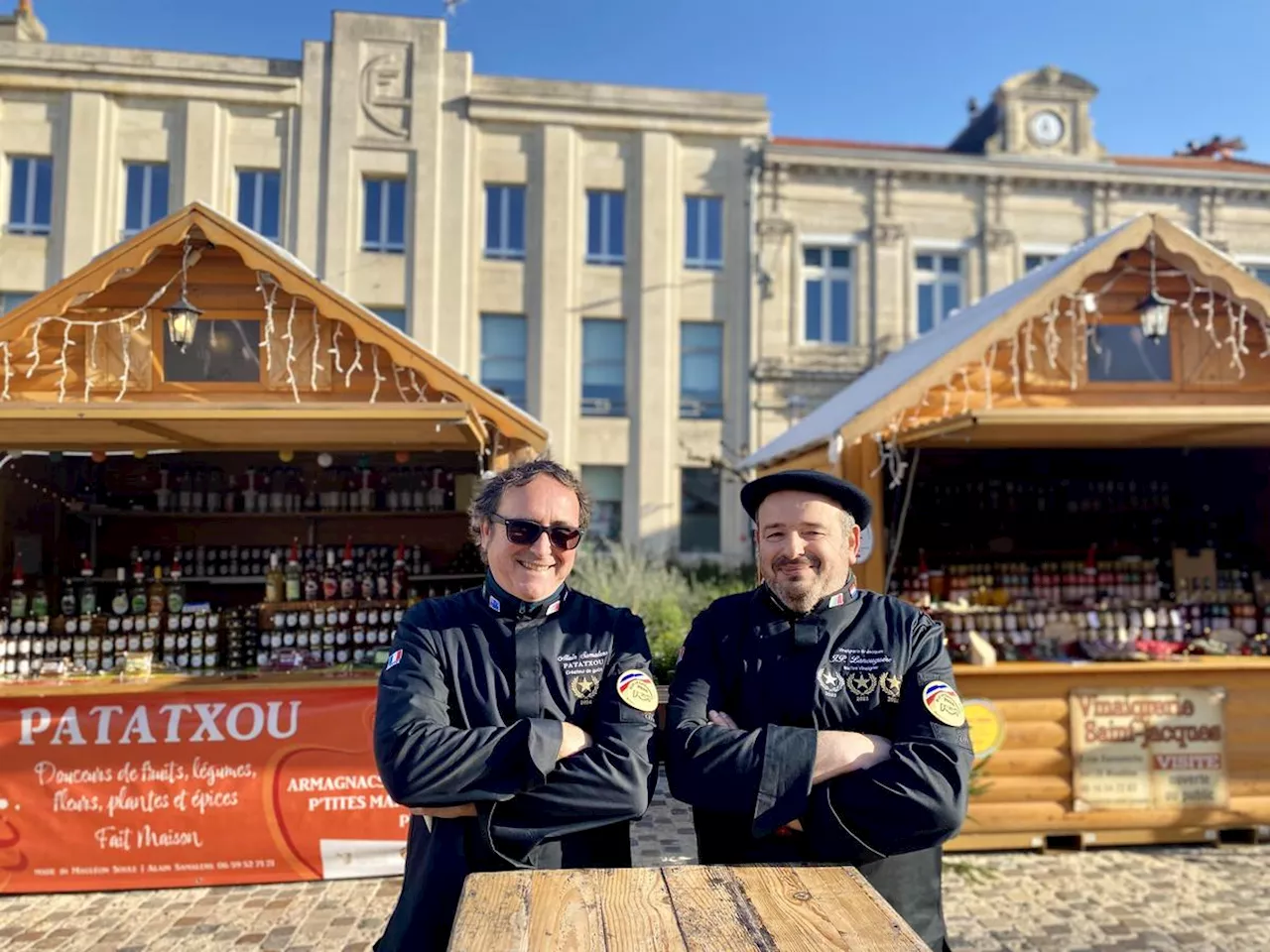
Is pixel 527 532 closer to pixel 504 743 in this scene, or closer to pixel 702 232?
pixel 504 743

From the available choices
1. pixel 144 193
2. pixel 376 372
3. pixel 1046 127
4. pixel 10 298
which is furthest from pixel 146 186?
pixel 1046 127

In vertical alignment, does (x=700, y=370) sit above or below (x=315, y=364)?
above

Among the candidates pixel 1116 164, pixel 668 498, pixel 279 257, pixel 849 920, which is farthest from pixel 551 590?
pixel 1116 164

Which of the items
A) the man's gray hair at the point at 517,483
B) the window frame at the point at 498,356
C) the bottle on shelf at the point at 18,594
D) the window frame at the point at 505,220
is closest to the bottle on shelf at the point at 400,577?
the bottle on shelf at the point at 18,594

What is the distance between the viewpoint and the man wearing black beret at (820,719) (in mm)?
2035

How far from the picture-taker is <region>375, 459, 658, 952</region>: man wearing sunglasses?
204 centimetres

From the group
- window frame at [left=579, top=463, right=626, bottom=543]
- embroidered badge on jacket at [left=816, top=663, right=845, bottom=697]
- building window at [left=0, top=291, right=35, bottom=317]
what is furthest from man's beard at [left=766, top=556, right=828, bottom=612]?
building window at [left=0, top=291, right=35, bottom=317]

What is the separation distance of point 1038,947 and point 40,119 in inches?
822

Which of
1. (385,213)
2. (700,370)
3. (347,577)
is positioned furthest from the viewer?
(700,370)

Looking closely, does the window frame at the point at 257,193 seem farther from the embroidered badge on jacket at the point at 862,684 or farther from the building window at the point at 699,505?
the embroidered badge on jacket at the point at 862,684

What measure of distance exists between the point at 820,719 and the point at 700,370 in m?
16.0

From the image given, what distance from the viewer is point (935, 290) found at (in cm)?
1831

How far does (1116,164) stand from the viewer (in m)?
18.5

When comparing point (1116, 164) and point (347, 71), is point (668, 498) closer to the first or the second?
point (347, 71)
